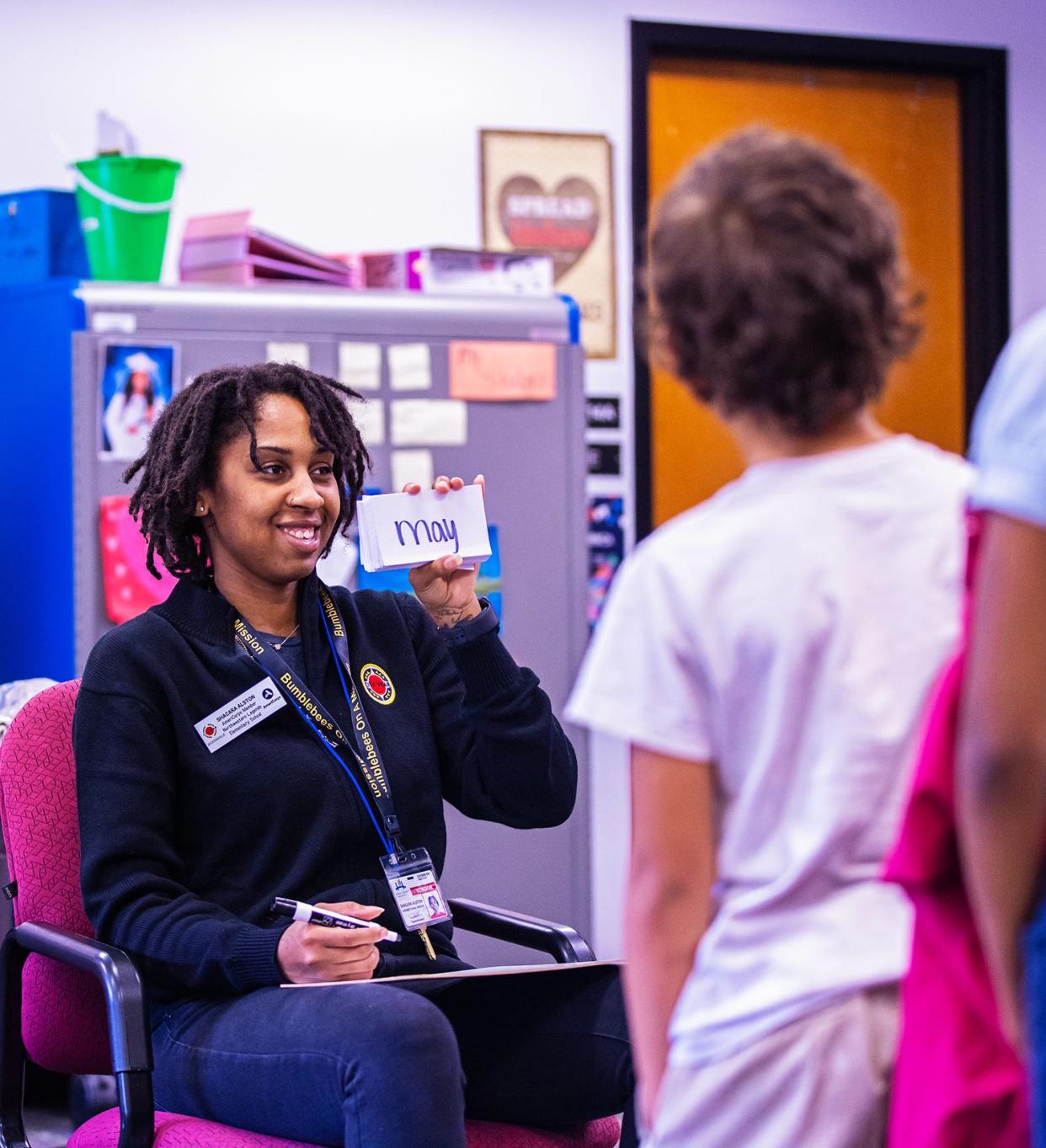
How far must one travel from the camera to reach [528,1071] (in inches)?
64.9

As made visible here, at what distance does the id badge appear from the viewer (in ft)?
5.73

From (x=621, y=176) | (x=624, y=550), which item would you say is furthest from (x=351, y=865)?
(x=621, y=176)

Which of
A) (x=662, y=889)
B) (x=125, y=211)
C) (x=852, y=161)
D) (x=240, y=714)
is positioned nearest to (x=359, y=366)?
(x=125, y=211)

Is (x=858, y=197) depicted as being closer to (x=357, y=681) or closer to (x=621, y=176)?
(x=357, y=681)

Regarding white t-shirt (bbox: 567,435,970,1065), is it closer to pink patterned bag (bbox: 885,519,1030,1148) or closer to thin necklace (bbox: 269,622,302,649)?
pink patterned bag (bbox: 885,519,1030,1148)

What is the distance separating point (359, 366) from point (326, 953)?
1.53 metres

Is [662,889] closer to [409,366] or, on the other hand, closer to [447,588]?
[447,588]

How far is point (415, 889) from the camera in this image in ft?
5.77

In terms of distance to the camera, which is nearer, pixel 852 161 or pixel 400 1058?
pixel 400 1058

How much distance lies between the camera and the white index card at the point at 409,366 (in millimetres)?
2930

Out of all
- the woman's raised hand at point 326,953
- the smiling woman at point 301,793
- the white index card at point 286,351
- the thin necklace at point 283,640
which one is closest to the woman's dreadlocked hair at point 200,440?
the smiling woman at point 301,793

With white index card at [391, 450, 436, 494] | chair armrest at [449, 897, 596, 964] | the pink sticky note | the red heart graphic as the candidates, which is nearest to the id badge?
chair armrest at [449, 897, 596, 964]

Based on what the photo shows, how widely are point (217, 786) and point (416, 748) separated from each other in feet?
0.85

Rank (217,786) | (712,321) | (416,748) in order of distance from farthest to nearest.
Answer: (416,748) → (217,786) → (712,321)
